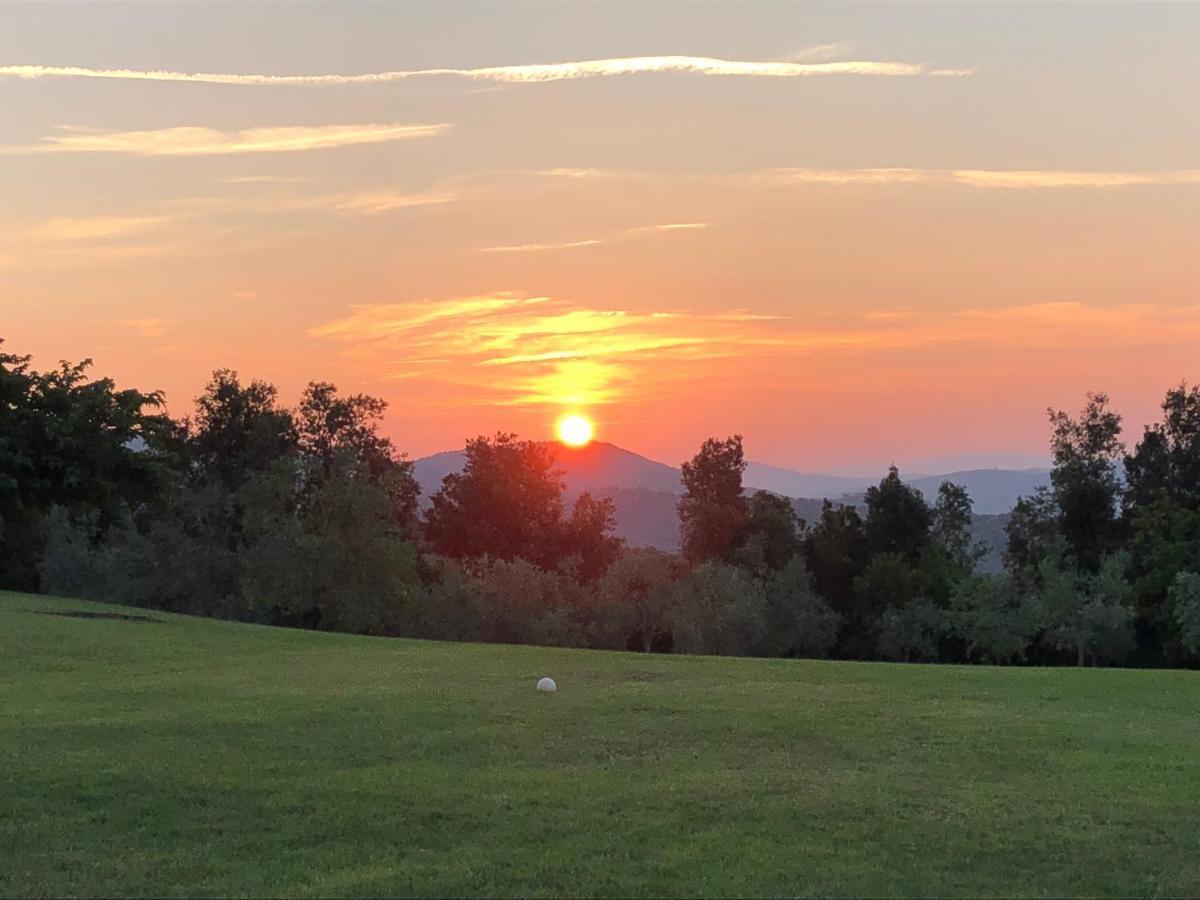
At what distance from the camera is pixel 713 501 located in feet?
240

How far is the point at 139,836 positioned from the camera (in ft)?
28.3

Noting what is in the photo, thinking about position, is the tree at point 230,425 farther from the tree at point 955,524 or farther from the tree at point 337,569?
the tree at point 955,524

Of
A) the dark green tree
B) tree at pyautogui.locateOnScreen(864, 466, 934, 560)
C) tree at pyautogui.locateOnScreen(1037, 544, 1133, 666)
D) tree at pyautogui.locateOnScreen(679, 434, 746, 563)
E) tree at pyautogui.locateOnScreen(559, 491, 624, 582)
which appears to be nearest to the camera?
tree at pyautogui.locateOnScreen(1037, 544, 1133, 666)

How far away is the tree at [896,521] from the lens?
201 feet

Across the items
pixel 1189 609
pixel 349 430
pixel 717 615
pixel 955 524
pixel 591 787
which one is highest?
pixel 349 430

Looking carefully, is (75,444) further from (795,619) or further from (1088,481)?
(1088,481)

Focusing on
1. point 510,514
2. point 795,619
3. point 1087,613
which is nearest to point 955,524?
point 795,619

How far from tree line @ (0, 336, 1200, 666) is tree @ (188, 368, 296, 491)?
114 mm

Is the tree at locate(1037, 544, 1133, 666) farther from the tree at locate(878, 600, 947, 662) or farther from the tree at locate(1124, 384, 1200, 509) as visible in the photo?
the tree at locate(1124, 384, 1200, 509)

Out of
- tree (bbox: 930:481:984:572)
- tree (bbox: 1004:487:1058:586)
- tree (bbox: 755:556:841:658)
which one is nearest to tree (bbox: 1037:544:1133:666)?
tree (bbox: 1004:487:1058:586)

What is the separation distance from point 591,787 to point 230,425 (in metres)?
57.1

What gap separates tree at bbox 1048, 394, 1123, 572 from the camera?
59.8 m

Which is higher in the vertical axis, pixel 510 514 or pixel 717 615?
pixel 510 514

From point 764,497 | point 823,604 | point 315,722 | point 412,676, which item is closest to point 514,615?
point 823,604
